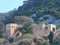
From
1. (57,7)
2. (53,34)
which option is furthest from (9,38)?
(57,7)

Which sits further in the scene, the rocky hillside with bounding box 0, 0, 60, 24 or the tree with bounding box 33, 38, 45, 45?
the rocky hillside with bounding box 0, 0, 60, 24

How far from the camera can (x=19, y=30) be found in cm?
8062

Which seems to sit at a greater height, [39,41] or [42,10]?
[42,10]

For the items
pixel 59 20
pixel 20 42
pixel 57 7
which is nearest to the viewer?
pixel 20 42

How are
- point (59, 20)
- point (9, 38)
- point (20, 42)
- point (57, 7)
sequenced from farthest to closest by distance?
point (57, 7)
point (59, 20)
point (9, 38)
point (20, 42)

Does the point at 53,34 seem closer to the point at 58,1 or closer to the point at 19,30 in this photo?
the point at 19,30

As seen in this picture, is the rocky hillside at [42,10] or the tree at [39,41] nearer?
the tree at [39,41]

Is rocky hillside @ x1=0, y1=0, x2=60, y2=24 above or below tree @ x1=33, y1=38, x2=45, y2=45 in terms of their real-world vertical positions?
above

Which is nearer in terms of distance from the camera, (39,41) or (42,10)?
(39,41)

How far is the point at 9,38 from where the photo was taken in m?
78.5

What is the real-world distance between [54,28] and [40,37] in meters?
5.52

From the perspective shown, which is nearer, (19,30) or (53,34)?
(53,34)

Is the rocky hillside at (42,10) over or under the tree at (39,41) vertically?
over

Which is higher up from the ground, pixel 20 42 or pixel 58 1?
pixel 58 1
